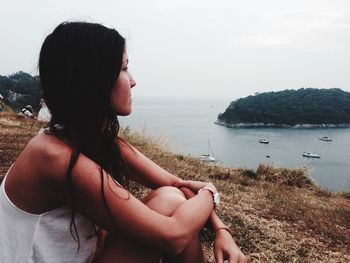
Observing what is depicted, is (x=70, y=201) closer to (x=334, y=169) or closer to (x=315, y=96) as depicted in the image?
(x=334, y=169)

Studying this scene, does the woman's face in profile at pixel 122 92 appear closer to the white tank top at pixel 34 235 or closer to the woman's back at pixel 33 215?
the woman's back at pixel 33 215

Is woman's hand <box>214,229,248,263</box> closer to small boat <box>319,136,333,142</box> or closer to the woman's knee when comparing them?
the woman's knee

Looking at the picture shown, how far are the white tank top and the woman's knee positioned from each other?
36cm

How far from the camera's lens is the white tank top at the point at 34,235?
1.35 metres

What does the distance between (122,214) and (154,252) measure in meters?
0.24

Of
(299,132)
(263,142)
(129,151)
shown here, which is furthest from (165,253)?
(299,132)

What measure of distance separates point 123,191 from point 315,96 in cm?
11869

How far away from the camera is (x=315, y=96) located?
11225cm

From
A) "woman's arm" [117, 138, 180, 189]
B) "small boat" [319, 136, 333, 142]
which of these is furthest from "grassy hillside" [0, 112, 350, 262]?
"small boat" [319, 136, 333, 142]

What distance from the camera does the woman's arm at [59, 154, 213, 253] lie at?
4.50 feet

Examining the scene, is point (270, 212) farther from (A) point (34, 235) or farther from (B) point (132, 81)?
(A) point (34, 235)

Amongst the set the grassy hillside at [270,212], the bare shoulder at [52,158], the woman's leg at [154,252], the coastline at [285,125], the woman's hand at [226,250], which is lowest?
the coastline at [285,125]

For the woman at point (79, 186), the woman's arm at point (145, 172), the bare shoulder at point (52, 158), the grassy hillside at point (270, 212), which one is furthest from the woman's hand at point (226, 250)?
the grassy hillside at point (270, 212)

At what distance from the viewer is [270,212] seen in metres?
4.25
